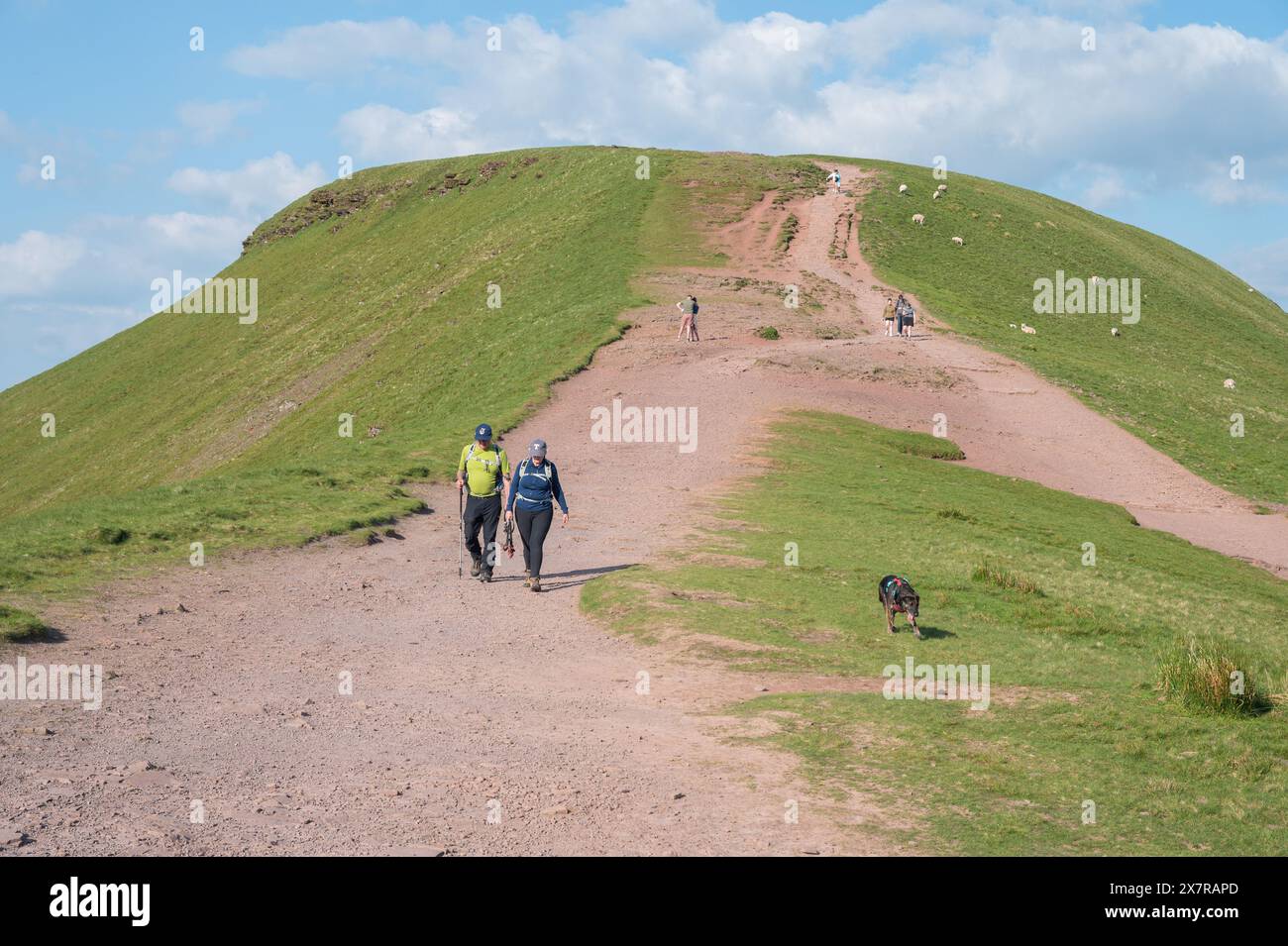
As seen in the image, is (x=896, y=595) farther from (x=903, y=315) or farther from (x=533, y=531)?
(x=903, y=315)

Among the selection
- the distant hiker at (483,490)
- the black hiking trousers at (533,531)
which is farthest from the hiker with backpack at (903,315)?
the black hiking trousers at (533,531)

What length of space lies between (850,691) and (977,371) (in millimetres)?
30683

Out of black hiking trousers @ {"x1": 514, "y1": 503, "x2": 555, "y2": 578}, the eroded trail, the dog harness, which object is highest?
the eroded trail

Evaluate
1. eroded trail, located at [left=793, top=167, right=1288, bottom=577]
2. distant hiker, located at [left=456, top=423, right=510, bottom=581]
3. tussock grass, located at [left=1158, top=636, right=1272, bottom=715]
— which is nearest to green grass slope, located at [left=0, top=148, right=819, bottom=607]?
distant hiker, located at [left=456, top=423, right=510, bottom=581]

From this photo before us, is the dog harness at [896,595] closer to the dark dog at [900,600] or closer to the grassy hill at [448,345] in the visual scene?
the dark dog at [900,600]

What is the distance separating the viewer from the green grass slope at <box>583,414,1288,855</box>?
922cm

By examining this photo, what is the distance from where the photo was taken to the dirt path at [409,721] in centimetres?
802

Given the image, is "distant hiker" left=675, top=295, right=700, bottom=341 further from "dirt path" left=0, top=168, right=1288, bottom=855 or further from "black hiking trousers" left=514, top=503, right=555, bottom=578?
"black hiking trousers" left=514, top=503, right=555, bottom=578

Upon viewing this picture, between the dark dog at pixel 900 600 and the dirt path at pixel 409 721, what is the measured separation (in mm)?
657

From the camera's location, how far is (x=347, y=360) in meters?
59.7

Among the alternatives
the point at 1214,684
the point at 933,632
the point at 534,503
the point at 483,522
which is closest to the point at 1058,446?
the point at 933,632

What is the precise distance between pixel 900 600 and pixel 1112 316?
5321 cm

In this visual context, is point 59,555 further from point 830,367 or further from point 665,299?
point 665,299
